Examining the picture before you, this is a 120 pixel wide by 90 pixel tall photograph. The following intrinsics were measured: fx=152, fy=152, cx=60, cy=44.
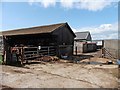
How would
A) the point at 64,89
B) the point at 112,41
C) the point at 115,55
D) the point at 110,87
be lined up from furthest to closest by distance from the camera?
the point at 112,41 < the point at 115,55 < the point at 110,87 < the point at 64,89

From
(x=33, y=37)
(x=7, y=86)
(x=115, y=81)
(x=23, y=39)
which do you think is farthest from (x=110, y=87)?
(x=23, y=39)

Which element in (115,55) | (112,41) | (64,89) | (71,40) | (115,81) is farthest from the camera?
(71,40)

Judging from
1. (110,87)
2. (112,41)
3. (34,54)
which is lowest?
(110,87)

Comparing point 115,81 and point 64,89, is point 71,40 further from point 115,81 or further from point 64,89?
point 64,89

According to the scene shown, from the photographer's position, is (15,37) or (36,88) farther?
(15,37)

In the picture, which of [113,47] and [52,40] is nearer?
[52,40]

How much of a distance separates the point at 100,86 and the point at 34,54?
1118 cm

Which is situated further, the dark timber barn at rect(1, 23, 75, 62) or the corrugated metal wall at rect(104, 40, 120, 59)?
the corrugated metal wall at rect(104, 40, 120, 59)

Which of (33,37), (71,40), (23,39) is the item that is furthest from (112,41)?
(23,39)

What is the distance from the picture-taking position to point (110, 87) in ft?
23.9

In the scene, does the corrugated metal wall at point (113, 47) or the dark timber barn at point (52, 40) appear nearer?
the dark timber barn at point (52, 40)

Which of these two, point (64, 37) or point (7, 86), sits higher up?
point (64, 37)

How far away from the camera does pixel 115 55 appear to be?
21141 mm

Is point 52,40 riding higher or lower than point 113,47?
higher
